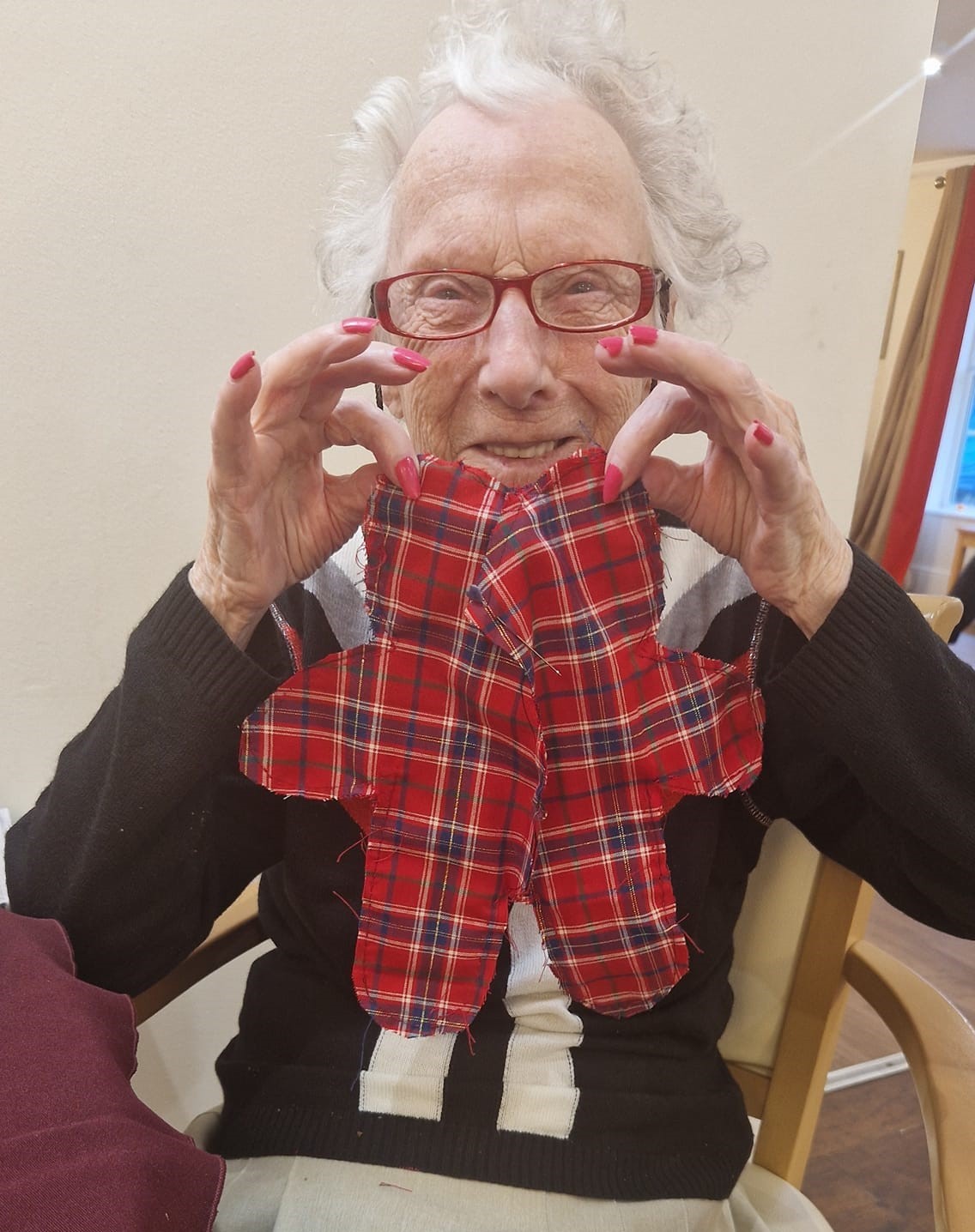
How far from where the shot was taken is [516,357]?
→ 712 millimetres

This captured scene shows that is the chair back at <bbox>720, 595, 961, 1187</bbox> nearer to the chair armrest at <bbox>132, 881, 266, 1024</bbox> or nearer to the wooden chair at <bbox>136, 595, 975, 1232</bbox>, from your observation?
the wooden chair at <bbox>136, 595, 975, 1232</bbox>

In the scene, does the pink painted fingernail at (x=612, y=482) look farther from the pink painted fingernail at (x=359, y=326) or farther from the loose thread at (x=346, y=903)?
the loose thread at (x=346, y=903)

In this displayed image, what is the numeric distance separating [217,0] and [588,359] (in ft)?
2.26

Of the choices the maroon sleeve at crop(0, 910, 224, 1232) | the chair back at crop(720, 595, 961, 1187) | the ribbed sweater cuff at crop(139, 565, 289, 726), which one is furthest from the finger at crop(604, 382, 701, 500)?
the maroon sleeve at crop(0, 910, 224, 1232)

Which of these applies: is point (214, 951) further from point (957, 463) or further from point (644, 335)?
point (957, 463)

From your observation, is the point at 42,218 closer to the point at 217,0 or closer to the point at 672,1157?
the point at 217,0

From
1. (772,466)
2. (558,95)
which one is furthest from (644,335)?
(558,95)

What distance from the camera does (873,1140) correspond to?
5.13 feet

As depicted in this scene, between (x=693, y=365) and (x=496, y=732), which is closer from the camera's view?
(x=693, y=365)

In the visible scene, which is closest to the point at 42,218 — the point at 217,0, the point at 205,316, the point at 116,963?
the point at 205,316

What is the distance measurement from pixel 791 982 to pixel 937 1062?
0.18 m

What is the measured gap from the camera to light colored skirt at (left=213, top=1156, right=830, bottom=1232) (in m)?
0.71

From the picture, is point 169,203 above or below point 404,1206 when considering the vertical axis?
above

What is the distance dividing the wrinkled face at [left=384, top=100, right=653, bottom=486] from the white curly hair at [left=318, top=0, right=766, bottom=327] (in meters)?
0.04
